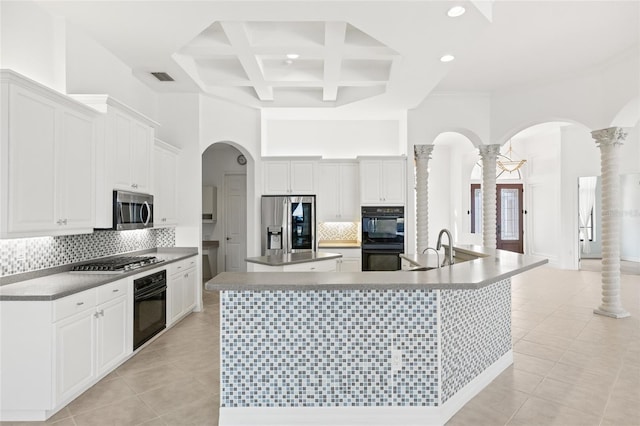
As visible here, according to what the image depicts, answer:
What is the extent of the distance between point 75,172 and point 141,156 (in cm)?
100

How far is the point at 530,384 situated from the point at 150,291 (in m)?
3.73

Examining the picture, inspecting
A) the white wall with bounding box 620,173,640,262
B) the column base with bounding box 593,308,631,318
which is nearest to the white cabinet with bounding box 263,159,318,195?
the column base with bounding box 593,308,631,318

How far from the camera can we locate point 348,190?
6586 millimetres

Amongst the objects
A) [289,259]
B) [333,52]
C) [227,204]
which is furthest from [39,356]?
[227,204]

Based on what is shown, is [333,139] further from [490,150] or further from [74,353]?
[74,353]

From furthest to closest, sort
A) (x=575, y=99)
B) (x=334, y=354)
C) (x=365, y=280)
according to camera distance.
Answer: (x=575, y=99), (x=334, y=354), (x=365, y=280)

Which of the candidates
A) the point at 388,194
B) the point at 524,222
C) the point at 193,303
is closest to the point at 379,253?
the point at 388,194

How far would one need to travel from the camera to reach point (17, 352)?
2447 millimetres

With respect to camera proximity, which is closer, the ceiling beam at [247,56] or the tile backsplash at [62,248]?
the tile backsplash at [62,248]

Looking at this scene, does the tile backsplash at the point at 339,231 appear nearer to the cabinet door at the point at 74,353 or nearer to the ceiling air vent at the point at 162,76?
the ceiling air vent at the point at 162,76

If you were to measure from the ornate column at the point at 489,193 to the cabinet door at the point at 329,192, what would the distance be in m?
2.62

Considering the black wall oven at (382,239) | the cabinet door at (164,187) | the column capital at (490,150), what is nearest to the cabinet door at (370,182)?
the black wall oven at (382,239)

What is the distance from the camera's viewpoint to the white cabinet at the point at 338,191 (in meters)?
6.58

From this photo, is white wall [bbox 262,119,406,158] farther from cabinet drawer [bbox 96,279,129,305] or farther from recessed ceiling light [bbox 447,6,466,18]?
cabinet drawer [bbox 96,279,129,305]
